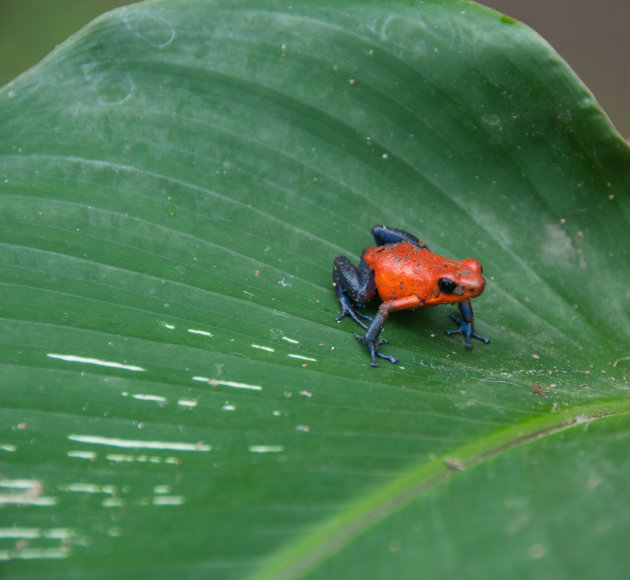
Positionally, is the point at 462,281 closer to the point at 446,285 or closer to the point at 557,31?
the point at 446,285

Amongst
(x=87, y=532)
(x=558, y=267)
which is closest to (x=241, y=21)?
(x=558, y=267)

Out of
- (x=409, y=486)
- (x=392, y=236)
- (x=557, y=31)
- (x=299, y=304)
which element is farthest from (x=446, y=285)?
(x=557, y=31)

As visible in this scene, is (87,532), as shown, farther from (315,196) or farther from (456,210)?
(456,210)

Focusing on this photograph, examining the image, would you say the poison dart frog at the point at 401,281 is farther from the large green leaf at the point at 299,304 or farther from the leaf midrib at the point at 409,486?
the leaf midrib at the point at 409,486

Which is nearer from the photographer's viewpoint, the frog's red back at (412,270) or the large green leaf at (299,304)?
the large green leaf at (299,304)

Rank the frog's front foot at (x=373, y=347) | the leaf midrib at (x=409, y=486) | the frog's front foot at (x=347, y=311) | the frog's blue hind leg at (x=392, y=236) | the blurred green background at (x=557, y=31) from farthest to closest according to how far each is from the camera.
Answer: the blurred green background at (x=557, y=31) → the frog's blue hind leg at (x=392, y=236) → the frog's front foot at (x=347, y=311) → the frog's front foot at (x=373, y=347) → the leaf midrib at (x=409, y=486)

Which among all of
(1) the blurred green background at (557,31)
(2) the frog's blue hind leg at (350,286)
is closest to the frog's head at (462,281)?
(2) the frog's blue hind leg at (350,286)
